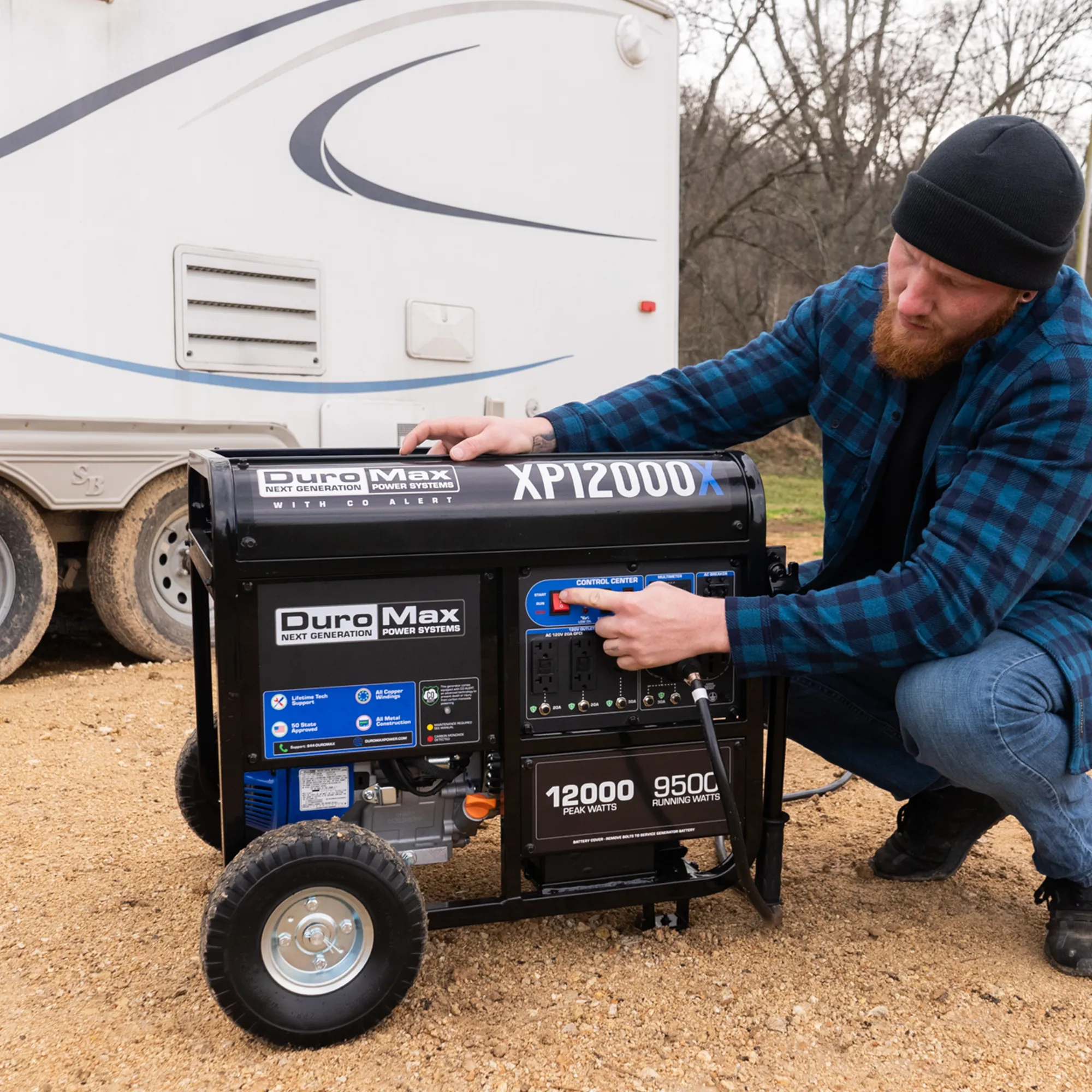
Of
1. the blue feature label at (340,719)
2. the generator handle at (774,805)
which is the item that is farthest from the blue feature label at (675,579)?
the blue feature label at (340,719)

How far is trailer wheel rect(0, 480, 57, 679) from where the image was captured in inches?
170

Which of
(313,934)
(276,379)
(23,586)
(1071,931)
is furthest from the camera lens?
(276,379)

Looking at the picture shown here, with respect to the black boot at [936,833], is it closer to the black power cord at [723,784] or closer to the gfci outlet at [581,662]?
the black power cord at [723,784]

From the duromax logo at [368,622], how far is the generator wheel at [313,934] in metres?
0.29

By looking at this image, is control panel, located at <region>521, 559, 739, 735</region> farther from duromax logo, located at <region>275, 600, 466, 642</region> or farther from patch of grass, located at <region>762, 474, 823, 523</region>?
patch of grass, located at <region>762, 474, 823, 523</region>

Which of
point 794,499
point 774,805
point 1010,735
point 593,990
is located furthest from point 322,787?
point 794,499

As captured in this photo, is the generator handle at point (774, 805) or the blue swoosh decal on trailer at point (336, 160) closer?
the generator handle at point (774, 805)

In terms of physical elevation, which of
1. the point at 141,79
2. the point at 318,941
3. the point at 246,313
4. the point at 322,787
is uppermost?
the point at 141,79

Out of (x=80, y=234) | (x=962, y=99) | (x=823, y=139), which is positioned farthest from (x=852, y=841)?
(x=962, y=99)

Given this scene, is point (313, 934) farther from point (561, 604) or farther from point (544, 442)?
point (544, 442)

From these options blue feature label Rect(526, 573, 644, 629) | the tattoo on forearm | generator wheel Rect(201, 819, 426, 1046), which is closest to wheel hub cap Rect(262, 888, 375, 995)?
generator wheel Rect(201, 819, 426, 1046)

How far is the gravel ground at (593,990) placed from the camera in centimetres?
189

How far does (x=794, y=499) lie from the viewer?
42.1 ft

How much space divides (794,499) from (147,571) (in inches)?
370
